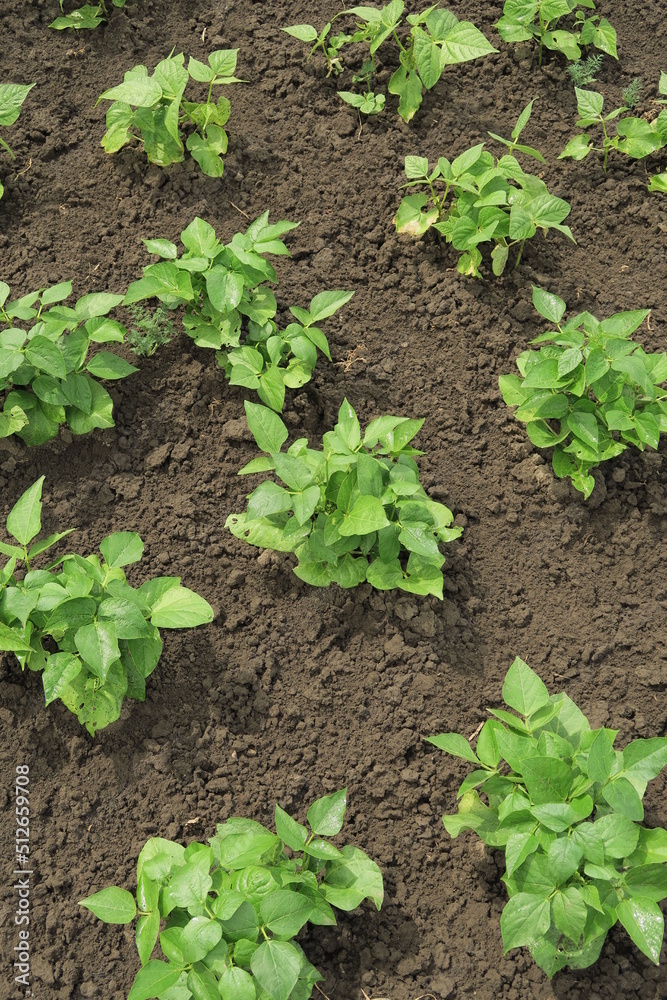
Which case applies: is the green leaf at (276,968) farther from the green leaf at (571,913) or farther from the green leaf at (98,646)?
the green leaf at (98,646)

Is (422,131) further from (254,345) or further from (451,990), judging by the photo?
(451,990)

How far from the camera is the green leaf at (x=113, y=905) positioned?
2.19 m

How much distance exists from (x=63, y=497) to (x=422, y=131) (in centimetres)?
218

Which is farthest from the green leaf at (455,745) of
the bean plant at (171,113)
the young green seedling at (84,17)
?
the young green seedling at (84,17)

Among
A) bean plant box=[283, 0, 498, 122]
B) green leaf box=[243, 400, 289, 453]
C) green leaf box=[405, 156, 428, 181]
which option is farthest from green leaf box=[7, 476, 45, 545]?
bean plant box=[283, 0, 498, 122]

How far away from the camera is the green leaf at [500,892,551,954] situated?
82.8 inches

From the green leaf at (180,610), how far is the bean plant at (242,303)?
2.47 ft

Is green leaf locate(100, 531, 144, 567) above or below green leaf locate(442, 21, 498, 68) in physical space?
below

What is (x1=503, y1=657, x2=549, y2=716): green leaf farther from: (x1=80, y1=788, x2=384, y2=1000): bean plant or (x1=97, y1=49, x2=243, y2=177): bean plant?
(x1=97, y1=49, x2=243, y2=177): bean plant

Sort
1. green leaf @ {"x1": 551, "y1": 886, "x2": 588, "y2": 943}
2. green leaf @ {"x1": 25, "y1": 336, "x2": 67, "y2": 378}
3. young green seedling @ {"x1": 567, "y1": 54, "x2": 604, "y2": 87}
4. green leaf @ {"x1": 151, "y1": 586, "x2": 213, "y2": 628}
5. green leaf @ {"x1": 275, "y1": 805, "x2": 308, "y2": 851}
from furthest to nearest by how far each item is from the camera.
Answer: young green seedling @ {"x1": 567, "y1": 54, "x2": 604, "y2": 87} < green leaf @ {"x1": 25, "y1": 336, "x2": 67, "y2": 378} < green leaf @ {"x1": 151, "y1": 586, "x2": 213, "y2": 628} < green leaf @ {"x1": 275, "y1": 805, "x2": 308, "y2": 851} < green leaf @ {"x1": 551, "y1": 886, "x2": 588, "y2": 943}

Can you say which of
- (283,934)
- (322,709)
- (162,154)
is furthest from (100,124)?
(283,934)

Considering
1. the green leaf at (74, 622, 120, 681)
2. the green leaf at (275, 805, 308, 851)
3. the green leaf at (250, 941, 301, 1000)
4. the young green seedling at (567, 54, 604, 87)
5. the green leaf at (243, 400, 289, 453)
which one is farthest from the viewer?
the young green seedling at (567, 54, 604, 87)

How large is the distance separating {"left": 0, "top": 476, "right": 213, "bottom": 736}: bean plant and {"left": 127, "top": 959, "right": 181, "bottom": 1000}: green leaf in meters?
0.68

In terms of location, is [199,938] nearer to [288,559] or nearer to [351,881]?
[351,881]
